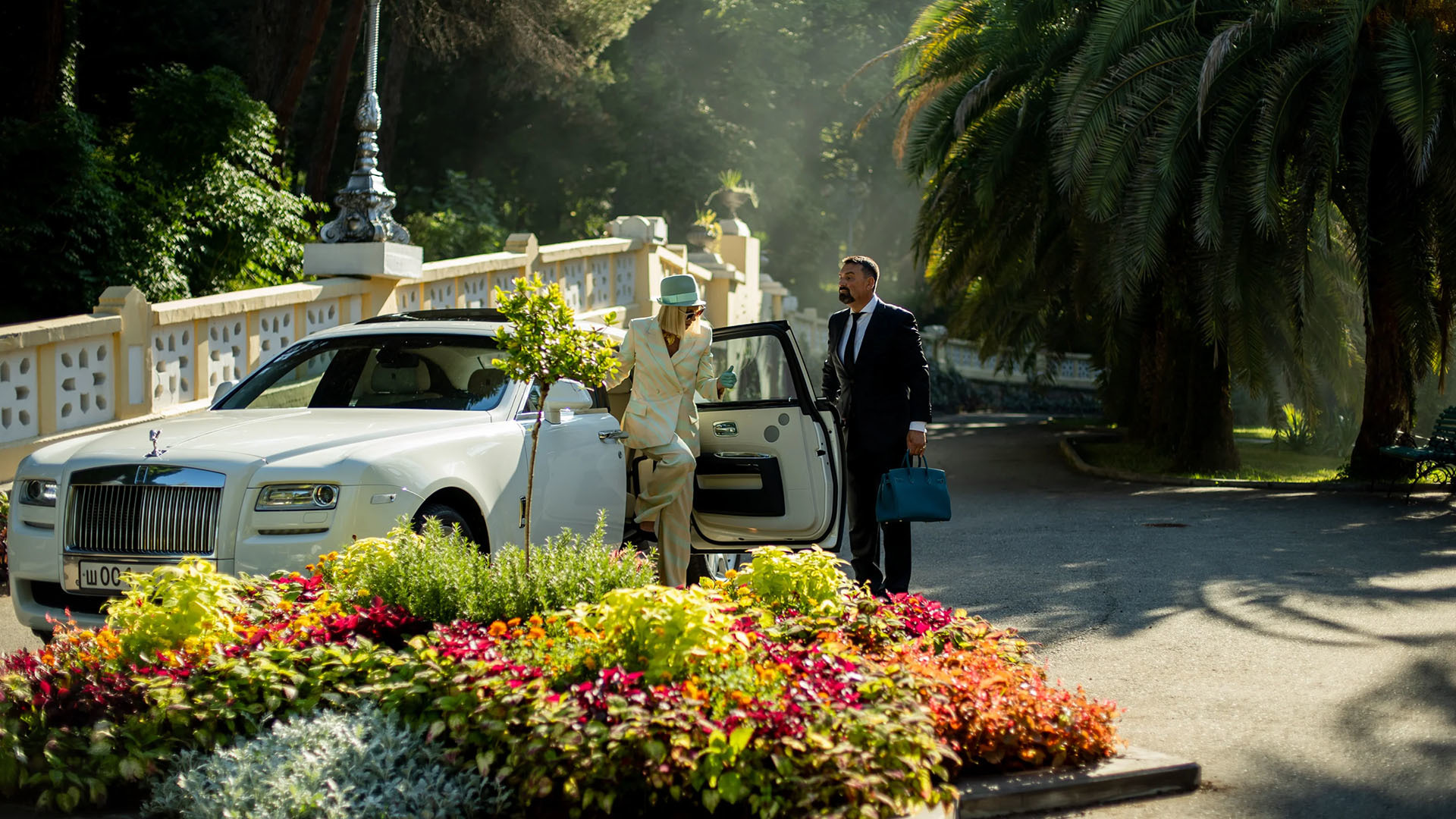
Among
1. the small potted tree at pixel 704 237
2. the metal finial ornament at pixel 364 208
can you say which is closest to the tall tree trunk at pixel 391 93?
the small potted tree at pixel 704 237

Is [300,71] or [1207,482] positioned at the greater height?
[300,71]

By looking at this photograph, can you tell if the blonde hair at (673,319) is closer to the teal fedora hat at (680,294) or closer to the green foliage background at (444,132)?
the teal fedora hat at (680,294)

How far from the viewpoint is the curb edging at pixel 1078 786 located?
4508 millimetres

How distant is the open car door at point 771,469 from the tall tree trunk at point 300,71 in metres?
14.5

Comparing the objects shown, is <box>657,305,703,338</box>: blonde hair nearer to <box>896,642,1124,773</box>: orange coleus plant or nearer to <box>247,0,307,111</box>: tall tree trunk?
<box>896,642,1124,773</box>: orange coleus plant

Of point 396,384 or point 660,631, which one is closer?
point 660,631

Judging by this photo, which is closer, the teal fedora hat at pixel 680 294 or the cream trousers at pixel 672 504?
the teal fedora hat at pixel 680 294

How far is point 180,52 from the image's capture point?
26.8m

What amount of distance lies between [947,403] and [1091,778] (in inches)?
1327

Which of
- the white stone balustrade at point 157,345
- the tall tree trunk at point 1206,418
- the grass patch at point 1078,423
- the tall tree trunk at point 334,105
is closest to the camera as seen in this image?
the white stone balustrade at point 157,345

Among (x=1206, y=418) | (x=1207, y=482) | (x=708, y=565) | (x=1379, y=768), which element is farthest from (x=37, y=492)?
(x=1206, y=418)

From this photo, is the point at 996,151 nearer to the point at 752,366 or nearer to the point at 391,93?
the point at 752,366

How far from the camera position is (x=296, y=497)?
19.8ft

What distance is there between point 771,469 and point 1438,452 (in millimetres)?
8951
